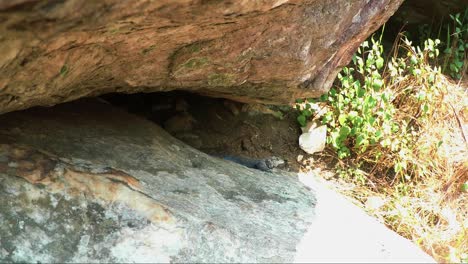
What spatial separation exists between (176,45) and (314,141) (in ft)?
5.78

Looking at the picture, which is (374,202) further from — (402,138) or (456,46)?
(456,46)

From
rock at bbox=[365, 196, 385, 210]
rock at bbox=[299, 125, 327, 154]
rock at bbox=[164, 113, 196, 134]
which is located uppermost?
rock at bbox=[164, 113, 196, 134]

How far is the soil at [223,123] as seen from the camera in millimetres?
3482

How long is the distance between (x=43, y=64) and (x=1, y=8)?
0.34 metres

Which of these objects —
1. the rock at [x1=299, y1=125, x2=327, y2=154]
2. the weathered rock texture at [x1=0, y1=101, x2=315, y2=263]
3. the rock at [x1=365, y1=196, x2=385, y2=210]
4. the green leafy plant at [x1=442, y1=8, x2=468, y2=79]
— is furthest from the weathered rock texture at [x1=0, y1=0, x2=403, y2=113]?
the green leafy plant at [x1=442, y1=8, x2=468, y2=79]

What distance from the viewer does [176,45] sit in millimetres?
2098

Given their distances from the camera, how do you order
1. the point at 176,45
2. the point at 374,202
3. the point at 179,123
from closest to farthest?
the point at 176,45 → the point at 374,202 → the point at 179,123

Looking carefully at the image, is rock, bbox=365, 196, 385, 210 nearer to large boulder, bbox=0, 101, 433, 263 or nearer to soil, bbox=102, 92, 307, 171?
soil, bbox=102, 92, 307, 171

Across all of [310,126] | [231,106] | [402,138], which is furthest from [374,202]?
[231,106]

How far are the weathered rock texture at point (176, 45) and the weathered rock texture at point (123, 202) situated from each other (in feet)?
0.73

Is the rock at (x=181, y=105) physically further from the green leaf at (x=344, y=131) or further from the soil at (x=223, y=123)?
the green leaf at (x=344, y=131)

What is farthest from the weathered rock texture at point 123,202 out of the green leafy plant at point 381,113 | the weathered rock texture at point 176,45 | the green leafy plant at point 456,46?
the green leafy plant at point 456,46

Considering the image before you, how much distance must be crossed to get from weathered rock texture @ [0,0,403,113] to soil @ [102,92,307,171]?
1.75 feet

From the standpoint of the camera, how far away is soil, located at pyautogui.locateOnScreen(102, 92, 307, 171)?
3482 mm
